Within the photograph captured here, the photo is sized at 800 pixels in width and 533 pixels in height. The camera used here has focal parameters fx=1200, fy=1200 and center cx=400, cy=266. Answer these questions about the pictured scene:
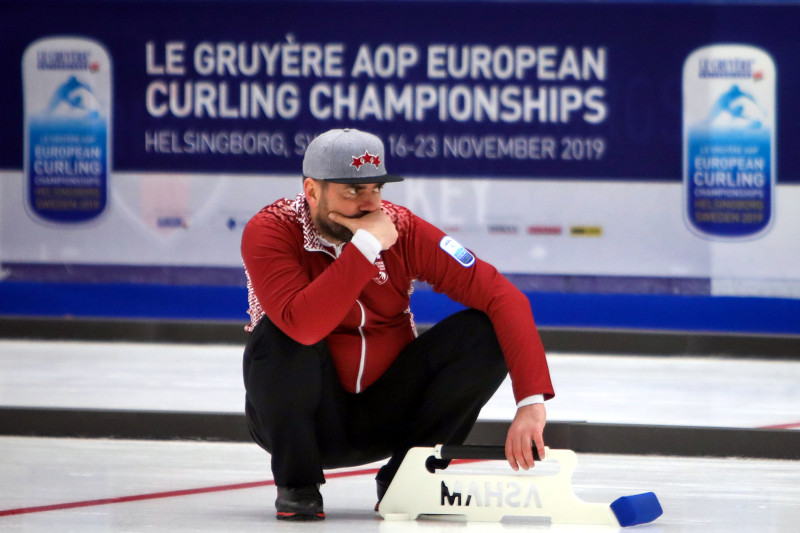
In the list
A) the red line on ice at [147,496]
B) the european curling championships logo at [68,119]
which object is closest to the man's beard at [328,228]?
the red line on ice at [147,496]

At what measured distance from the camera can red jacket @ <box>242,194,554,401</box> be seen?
1.97 m

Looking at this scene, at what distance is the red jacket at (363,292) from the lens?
6.46ft

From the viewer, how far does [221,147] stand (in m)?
5.67

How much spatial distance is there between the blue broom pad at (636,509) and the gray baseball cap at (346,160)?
672mm

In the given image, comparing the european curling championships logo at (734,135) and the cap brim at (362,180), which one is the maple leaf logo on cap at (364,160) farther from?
the european curling championships logo at (734,135)

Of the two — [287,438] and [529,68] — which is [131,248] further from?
[287,438]

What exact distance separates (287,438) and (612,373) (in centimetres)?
266

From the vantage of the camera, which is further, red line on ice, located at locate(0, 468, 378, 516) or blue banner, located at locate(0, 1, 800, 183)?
blue banner, located at locate(0, 1, 800, 183)

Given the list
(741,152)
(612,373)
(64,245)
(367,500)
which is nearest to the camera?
(367,500)

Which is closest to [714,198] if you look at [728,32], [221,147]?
[728,32]

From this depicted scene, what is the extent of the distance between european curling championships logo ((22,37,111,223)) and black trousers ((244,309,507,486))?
150 inches

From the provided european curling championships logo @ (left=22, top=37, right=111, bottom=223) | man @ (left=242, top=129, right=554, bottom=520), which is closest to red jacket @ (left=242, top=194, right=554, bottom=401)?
man @ (left=242, top=129, right=554, bottom=520)

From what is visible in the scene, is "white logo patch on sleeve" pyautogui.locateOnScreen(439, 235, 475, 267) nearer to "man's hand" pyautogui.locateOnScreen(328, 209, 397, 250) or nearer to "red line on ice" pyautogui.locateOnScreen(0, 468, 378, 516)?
"man's hand" pyautogui.locateOnScreen(328, 209, 397, 250)

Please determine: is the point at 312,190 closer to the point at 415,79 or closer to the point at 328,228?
the point at 328,228
